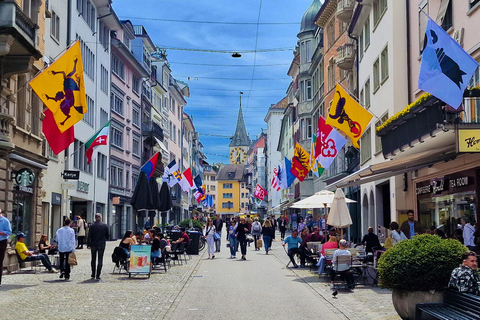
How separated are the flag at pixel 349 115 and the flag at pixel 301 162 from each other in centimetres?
1292

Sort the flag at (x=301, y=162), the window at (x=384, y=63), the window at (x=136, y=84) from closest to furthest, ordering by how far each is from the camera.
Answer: the window at (x=384, y=63) → the flag at (x=301, y=162) → the window at (x=136, y=84)

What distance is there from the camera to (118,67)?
181 feet

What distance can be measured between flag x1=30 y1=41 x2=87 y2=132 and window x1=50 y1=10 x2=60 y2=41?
17.8 m

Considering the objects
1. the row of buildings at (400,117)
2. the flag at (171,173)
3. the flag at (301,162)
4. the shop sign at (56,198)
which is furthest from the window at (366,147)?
the shop sign at (56,198)

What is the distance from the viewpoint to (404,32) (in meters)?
28.6

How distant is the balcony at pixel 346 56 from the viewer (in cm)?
4181

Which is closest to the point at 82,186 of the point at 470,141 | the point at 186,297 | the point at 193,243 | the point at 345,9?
the point at 193,243

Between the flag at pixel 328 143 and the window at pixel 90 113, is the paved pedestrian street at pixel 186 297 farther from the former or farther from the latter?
the window at pixel 90 113

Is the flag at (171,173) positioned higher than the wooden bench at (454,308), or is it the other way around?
the flag at (171,173)

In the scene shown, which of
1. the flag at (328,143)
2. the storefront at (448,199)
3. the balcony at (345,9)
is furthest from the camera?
the balcony at (345,9)

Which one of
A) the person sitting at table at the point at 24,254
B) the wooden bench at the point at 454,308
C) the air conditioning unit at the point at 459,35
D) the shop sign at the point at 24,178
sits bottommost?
the wooden bench at the point at 454,308

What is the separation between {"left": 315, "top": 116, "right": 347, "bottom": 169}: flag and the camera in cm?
2703

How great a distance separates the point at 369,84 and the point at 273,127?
8768 centimetres

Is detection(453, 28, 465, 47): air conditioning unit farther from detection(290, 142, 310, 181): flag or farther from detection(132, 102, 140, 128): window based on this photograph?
detection(132, 102, 140, 128): window
